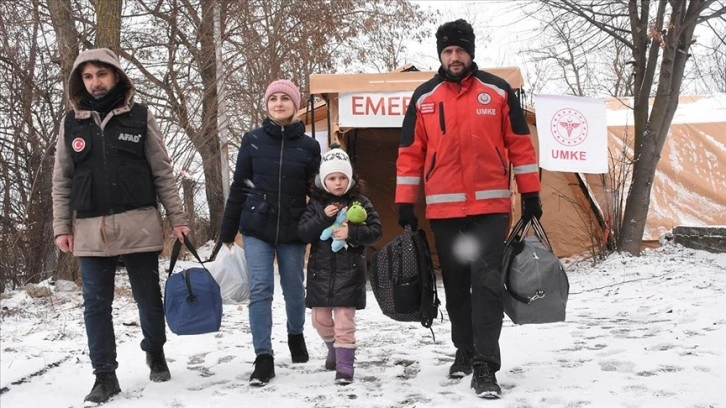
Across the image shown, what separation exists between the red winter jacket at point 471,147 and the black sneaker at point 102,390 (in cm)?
173

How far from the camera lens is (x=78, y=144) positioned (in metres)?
3.59

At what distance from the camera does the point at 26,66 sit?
784cm

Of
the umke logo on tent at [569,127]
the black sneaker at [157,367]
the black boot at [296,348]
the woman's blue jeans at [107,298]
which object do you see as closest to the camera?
the woman's blue jeans at [107,298]

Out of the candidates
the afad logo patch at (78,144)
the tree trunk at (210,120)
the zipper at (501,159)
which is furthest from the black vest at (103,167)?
the tree trunk at (210,120)

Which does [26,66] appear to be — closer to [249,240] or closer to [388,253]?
[249,240]

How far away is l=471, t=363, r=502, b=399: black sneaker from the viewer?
3.33m

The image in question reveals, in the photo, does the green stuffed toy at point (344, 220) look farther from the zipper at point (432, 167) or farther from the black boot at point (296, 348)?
the black boot at point (296, 348)

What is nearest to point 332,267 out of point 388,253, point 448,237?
point 388,253

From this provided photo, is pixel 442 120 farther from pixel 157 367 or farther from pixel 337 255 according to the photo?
pixel 157 367

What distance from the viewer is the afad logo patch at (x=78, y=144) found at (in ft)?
11.8

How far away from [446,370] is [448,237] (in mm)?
837

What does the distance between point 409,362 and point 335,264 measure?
87cm

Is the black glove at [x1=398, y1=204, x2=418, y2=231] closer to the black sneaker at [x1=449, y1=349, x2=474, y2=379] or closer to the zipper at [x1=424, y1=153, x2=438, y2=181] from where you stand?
the zipper at [x1=424, y1=153, x2=438, y2=181]

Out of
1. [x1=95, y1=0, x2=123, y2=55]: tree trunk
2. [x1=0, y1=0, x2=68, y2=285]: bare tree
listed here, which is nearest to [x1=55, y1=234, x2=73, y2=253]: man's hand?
[x1=0, y1=0, x2=68, y2=285]: bare tree
